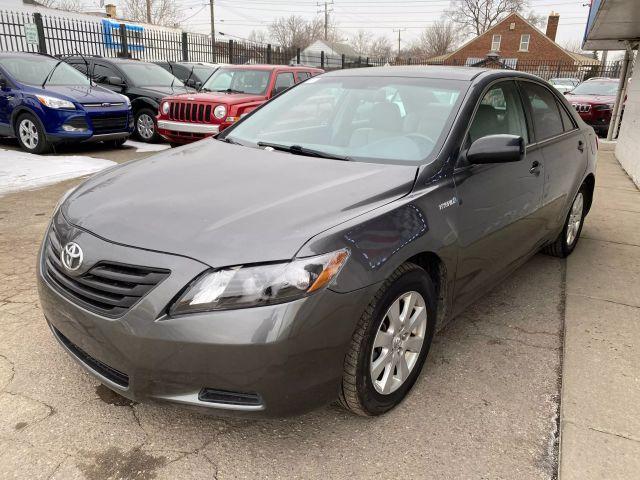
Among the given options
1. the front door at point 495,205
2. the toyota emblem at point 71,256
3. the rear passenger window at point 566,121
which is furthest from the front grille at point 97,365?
the rear passenger window at point 566,121

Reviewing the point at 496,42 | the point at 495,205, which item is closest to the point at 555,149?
the point at 495,205

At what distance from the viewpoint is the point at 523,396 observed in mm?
2760

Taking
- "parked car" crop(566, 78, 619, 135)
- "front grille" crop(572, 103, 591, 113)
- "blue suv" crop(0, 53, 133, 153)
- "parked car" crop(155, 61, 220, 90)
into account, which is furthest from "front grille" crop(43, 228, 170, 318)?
"front grille" crop(572, 103, 591, 113)

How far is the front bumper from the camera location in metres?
1.95

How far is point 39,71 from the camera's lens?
9312mm

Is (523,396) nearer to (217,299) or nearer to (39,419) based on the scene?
(217,299)

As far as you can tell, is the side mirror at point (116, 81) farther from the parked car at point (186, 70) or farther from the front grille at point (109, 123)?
the parked car at point (186, 70)

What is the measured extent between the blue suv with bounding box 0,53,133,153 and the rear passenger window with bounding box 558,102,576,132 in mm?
7347

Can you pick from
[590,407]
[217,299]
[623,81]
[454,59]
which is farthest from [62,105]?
[454,59]

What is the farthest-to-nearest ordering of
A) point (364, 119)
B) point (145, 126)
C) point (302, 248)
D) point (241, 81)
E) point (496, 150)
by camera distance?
point (145, 126)
point (241, 81)
point (364, 119)
point (496, 150)
point (302, 248)

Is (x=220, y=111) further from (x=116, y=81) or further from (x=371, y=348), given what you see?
(x=371, y=348)

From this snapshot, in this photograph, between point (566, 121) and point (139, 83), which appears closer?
point (566, 121)

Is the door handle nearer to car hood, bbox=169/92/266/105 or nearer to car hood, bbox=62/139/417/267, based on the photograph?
car hood, bbox=62/139/417/267

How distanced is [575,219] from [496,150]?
97.4 inches
